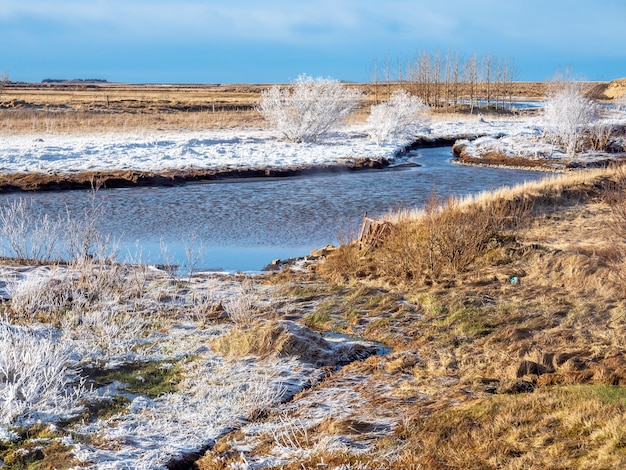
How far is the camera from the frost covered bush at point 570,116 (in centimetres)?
3036

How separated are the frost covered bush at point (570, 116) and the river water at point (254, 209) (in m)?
5.23

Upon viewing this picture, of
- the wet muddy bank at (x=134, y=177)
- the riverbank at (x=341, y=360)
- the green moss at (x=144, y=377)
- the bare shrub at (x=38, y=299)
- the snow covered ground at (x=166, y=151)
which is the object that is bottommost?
the green moss at (x=144, y=377)

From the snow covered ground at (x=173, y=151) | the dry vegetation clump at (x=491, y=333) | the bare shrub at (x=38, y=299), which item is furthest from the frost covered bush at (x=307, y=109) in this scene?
the bare shrub at (x=38, y=299)

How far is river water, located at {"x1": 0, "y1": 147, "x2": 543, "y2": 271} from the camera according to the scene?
562 inches

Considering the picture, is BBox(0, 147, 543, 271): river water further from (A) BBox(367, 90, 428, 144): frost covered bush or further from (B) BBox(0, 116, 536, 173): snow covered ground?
(A) BBox(367, 90, 428, 144): frost covered bush

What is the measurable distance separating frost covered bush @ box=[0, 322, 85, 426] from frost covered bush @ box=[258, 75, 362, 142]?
88.1 feet

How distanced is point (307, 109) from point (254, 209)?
1475 cm

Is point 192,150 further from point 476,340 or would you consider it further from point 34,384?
point 34,384

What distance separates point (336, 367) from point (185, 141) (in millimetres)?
24741

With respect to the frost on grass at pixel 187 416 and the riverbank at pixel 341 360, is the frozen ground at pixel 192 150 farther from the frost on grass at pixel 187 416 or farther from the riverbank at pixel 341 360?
the frost on grass at pixel 187 416

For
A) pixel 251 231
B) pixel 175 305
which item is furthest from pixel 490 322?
pixel 251 231

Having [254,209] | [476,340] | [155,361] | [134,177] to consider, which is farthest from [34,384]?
[134,177]

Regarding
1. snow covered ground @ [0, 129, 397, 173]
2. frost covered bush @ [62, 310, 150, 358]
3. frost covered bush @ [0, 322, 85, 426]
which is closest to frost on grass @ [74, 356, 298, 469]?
frost covered bush @ [0, 322, 85, 426]

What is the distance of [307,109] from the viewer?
108 feet
